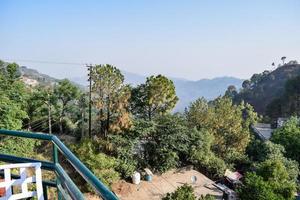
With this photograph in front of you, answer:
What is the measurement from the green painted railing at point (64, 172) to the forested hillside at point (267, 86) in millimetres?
83919

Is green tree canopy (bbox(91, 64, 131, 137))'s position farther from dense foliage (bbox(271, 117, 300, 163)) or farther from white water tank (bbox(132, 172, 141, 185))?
dense foliage (bbox(271, 117, 300, 163))

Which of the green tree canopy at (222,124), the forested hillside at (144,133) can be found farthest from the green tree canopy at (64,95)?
the green tree canopy at (222,124)

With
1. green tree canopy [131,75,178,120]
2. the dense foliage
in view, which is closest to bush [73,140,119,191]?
green tree canopy [131,75,178,120]

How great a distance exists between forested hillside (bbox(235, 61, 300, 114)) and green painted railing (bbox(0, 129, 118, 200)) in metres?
83.9

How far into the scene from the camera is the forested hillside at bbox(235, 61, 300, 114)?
286 feet

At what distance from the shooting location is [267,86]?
9725 centimetres

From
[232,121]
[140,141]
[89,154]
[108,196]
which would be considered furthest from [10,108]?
[232,121]

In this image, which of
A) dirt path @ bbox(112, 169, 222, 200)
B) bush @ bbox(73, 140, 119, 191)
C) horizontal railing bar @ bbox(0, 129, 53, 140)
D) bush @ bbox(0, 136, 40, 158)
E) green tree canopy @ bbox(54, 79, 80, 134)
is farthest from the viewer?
green tree canopy @ bbox(54, 79, 80, 134)

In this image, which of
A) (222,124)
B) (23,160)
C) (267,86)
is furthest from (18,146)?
(267,86)

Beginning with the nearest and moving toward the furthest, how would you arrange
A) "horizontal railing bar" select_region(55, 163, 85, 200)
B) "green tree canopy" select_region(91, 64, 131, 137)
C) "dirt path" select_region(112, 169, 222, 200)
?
1. "horizontal railing bar" select_region(55, 163, 85, 200)
2. "dirt path" select_region(112, 169, 222, 200)
3. "green tree canopy" select_region(91, 64, 131, 137)

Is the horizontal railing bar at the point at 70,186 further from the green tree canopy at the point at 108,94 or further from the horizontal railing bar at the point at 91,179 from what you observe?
the green tree canopy at the point at 108,94

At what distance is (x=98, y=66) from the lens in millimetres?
21250

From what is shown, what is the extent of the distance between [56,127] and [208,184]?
13352 millimetres

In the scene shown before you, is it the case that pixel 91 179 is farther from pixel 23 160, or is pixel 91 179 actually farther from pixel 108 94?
pixel 108 94
